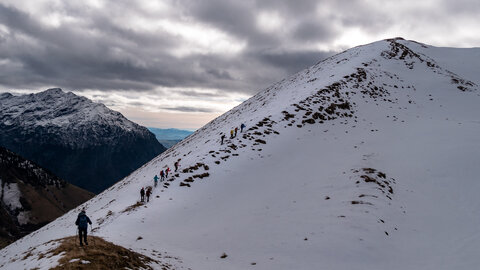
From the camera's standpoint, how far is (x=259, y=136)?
29.8 m

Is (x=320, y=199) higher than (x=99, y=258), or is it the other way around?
(x=320, y=199)

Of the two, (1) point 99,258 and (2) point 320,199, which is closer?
(1) point 99,258

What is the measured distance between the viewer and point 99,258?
35.7 ft

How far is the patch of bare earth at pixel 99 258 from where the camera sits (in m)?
10.3

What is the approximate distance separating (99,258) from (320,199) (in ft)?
41.9

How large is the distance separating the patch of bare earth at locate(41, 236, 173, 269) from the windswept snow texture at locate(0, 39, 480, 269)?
1954 millimetres

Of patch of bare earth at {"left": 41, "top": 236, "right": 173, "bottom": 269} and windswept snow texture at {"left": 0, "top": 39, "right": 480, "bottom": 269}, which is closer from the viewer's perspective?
patch of bare earth at {"left": 41, "top": 236, "right": 173, "bottom": 269}

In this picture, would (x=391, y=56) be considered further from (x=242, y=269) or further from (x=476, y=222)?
(x=242, y=269)

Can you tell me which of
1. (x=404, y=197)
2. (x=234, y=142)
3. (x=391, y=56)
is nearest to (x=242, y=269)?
(x=404, y=197)

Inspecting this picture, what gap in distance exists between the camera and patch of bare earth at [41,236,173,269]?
33.8 ft

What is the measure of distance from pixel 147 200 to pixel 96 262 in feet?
41.5

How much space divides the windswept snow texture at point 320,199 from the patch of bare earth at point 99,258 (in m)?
1.95

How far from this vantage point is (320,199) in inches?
708

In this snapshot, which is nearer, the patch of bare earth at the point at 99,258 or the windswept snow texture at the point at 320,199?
the patch of bare earth at the point at 99,258
